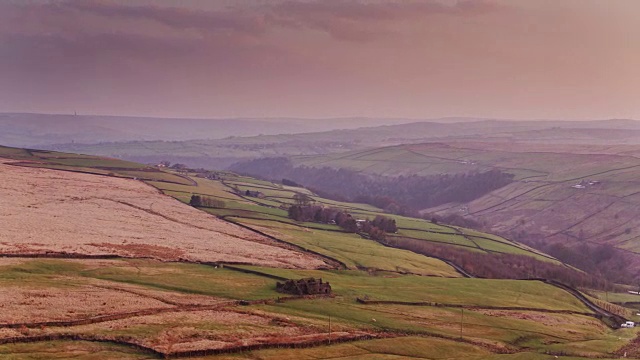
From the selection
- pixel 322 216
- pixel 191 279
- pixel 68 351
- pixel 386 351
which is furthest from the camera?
pixel 322 216

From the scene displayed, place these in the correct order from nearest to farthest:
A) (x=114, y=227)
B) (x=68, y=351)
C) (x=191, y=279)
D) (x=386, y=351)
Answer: (x=68, y=351) → (x=386, y=351) → (x=191, y=279) → (x=114, y=227)

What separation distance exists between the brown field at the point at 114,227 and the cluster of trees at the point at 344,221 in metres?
28.7

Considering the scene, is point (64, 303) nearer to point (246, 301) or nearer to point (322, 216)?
point (246, 301)

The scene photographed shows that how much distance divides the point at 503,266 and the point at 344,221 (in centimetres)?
4144

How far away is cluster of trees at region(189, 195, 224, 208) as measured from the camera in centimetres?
16388

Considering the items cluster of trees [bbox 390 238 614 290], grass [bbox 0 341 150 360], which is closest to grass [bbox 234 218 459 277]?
cluster of trees [bbox 390 238 614 290]

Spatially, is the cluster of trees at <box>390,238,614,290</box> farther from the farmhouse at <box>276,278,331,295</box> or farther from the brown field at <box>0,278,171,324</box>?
the brown field at <box>0,278,171,324</box>

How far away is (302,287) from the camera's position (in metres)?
91.2

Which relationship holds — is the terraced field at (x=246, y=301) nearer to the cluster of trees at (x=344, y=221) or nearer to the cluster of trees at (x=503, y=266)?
the cluster of trees at (x=503, y=266)

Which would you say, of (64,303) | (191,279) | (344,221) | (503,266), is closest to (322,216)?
(344,221)

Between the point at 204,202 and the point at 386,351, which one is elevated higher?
the point at 204,202

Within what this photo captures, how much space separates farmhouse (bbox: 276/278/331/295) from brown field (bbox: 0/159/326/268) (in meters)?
18.5

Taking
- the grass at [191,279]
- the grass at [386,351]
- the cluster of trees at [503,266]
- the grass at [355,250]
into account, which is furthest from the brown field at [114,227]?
the grass at [386,351]

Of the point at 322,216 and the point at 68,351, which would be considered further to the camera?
the point at 322,216
